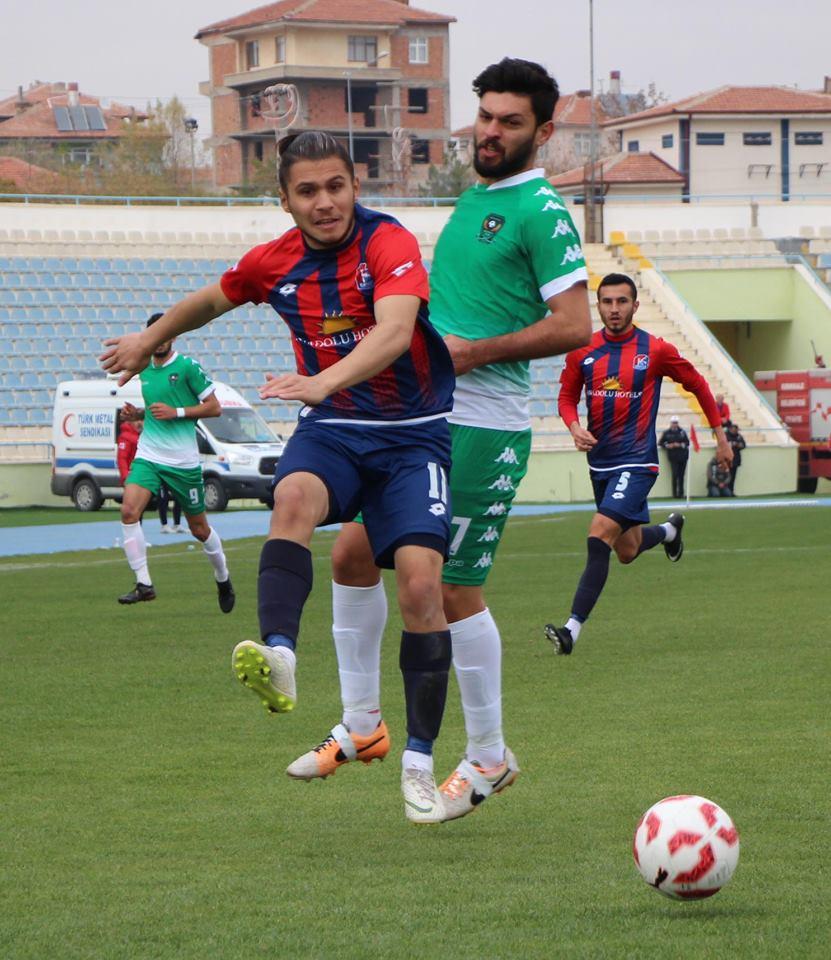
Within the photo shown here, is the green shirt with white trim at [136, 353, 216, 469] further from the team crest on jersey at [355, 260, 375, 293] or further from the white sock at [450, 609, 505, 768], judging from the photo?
the team crest on jersey at [355, 260, 375, 293]

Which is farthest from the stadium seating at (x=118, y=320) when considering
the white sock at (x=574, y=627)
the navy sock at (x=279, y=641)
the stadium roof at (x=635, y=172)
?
the stadium roof at (x=635, y=172)

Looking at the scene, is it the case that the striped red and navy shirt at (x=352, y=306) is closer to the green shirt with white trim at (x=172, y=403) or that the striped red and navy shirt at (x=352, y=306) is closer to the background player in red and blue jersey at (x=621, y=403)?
the background player in red and blue jersey at (x=621, y=403)

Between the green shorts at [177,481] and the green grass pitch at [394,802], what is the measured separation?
1514 millimetres

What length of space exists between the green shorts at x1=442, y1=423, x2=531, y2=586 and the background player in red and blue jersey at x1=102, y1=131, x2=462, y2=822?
0.34 metres

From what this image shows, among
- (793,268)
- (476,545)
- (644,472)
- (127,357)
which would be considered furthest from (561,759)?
(793,268)

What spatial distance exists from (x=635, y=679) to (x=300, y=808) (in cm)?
347

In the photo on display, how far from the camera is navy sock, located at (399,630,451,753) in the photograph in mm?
5312

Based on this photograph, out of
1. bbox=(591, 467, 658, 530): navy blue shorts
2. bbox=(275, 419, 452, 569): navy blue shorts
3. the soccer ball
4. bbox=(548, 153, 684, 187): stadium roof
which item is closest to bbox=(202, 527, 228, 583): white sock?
bbox=(591, 467, 658, 530): navy blue shorts

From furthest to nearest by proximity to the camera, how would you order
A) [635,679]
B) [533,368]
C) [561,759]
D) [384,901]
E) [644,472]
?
[533,368]
[644,472]
[635,679]
[561,759]
[384,901]

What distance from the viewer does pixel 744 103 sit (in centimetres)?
8206

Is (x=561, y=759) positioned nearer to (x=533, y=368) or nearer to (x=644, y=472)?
(x=644, y=472)

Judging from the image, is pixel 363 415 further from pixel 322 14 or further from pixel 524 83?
pixel 322 14

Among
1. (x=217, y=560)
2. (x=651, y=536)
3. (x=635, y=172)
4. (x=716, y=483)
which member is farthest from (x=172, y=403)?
(x=635, y=172)

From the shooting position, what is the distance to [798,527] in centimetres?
2147
